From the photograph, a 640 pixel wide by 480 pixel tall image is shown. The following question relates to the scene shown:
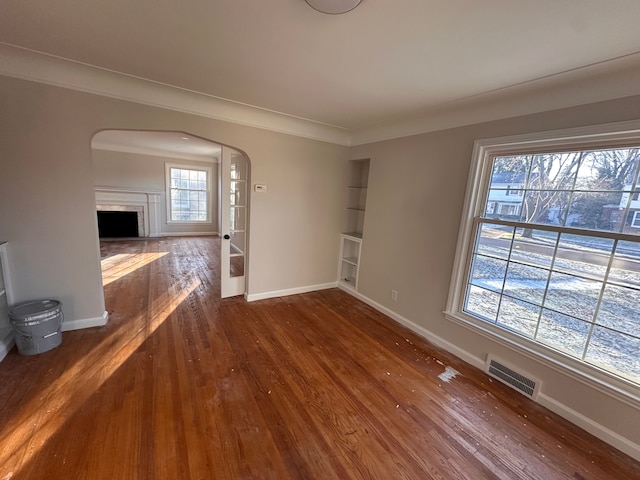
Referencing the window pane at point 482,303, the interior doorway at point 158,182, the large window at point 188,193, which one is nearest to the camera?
the window pane at point 482,303

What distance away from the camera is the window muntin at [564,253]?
5.74ft

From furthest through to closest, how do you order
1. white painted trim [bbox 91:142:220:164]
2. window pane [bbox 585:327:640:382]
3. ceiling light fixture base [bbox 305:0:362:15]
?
white painted trim [bbox 91:142:220:164], window pane [bbox 585:327:640:382], ceiling light fixture base [bbox 305:0:362:15]

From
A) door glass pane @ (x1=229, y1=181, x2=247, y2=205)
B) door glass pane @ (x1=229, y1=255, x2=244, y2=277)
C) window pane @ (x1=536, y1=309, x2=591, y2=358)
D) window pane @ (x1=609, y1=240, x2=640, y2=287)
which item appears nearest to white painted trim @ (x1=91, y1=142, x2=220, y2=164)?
door glass pane @ (x1=229, y1=181, x2=247, y2=205)

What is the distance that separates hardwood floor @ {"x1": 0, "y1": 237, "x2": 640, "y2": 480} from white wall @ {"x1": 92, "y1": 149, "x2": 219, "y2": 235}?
17.6 ft

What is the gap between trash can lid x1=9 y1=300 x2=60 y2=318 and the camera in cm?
217

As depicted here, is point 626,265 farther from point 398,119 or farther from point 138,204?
point 138,204

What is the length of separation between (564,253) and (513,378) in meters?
1.12

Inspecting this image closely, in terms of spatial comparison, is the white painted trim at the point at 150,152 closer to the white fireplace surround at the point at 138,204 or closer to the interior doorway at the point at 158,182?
the interior doorway at the point at 158,182

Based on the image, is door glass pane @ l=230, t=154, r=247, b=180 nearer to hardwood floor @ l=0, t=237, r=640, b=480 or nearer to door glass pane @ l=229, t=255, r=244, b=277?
door glass pane @ l=229, t=255, r=244, b=277

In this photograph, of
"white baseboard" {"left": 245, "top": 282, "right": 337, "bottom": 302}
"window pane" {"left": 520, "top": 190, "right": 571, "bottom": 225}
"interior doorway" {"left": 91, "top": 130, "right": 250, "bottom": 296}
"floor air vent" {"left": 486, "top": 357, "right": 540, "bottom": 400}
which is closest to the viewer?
"window pane" {"left": 520, "top": 190, "right": 571, "bottom": 225}

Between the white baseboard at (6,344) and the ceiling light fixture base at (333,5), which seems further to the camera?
the white baseboard at (6,344)

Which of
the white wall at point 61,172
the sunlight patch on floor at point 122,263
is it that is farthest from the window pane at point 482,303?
the sunlight patch on floor at point 122,263

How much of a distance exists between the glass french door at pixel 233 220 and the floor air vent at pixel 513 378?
10.0ft

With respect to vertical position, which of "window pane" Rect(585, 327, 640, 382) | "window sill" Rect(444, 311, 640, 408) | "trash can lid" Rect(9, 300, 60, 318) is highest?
"window pane" Rect(585, 327, 640, 382)
